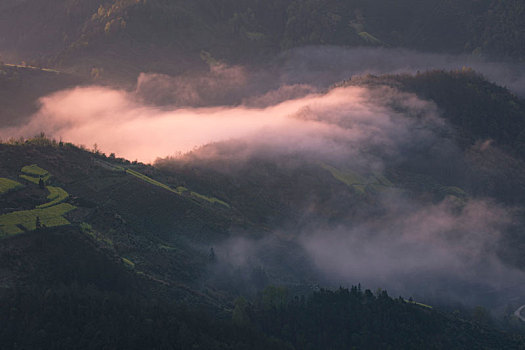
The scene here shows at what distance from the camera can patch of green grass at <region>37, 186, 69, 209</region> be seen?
11080 centimetres

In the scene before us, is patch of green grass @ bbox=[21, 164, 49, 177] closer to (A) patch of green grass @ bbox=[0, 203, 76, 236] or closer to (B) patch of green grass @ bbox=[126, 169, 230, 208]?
(A) patch of green grass @ bbox=[0, 203, 76, 236]

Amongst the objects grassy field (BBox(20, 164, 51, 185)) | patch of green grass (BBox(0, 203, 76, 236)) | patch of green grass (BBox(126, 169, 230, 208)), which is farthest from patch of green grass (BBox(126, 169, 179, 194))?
patch of green grass (BBox(0, 203, 76, 236))

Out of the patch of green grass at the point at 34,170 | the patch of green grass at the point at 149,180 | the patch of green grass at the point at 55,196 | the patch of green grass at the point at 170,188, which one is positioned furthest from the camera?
the patch of green grass at the point at 170,188

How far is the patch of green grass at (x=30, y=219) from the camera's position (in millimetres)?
99300

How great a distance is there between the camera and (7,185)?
110625 mm

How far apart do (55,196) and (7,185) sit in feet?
23.3

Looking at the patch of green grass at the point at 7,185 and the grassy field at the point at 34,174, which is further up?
the grassy field at the point at 34,174

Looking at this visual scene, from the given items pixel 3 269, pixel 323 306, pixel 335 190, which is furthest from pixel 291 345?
pixel 335 190

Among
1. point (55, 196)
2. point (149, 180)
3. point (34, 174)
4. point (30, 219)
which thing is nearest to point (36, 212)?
point (30, 219)

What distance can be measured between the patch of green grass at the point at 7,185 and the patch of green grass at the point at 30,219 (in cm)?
617

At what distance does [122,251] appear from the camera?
108812 mm

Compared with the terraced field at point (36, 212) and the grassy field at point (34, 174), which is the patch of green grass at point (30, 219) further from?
the grassy field at point (34, 174)

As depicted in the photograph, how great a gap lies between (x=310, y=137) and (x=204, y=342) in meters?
114

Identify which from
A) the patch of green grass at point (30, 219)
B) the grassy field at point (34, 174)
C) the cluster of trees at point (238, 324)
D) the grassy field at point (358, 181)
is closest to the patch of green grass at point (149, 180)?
the grassy field at point (34, 174)
